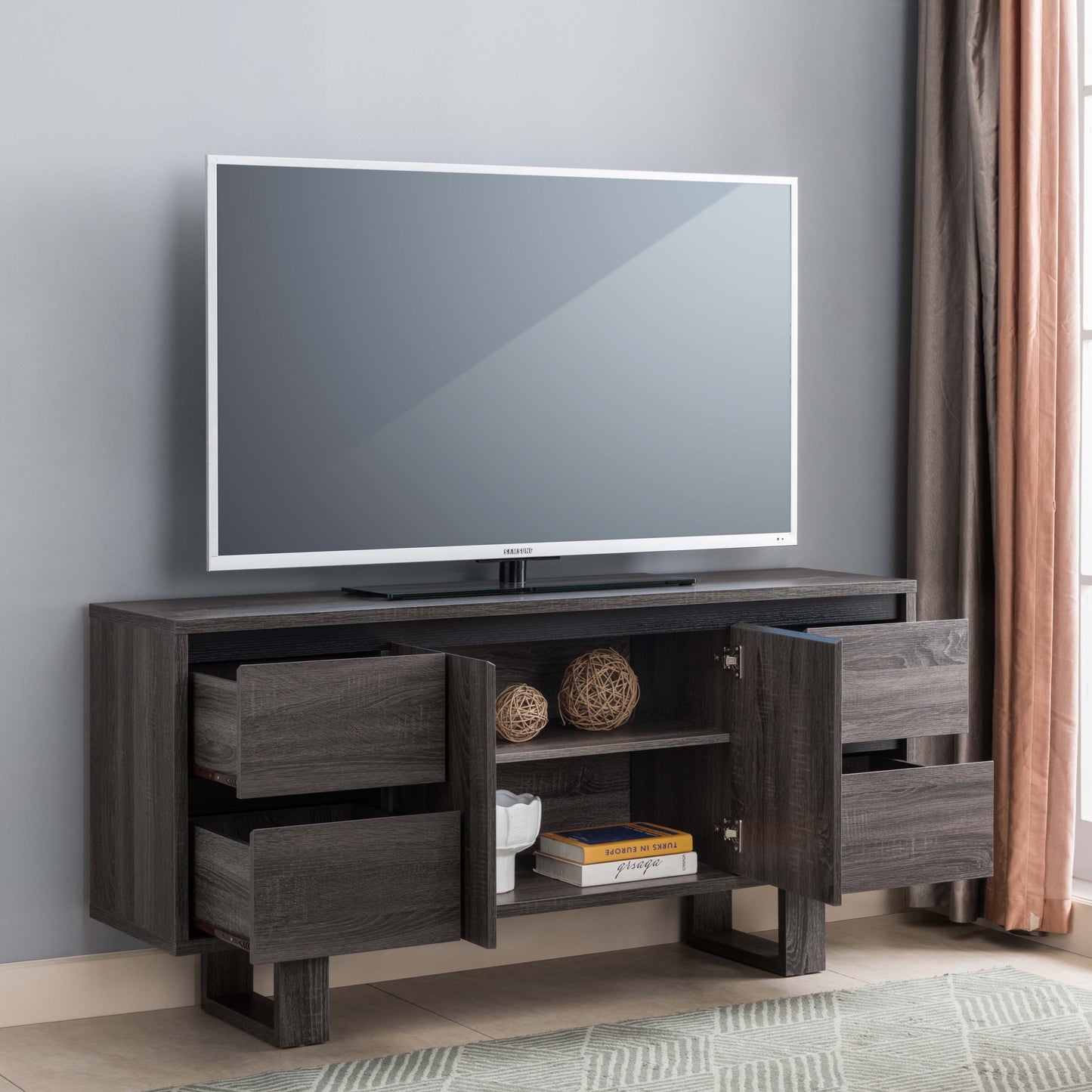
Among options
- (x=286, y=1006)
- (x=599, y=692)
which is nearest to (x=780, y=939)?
(x=599, y=692)

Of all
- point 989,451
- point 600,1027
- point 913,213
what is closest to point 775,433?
point 989,451

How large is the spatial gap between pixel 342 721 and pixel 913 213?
1776 mm

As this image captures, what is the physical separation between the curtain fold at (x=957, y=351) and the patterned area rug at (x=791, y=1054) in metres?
0.52

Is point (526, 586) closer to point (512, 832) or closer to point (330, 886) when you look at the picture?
point (512, 832)

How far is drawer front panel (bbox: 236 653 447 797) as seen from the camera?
229cm

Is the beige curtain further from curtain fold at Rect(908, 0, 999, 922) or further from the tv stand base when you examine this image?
the tv stand base

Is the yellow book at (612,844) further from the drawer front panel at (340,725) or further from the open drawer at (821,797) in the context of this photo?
the drawer front panel at (340,725)

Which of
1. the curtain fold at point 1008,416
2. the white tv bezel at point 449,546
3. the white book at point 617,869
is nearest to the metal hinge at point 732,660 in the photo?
the white tv bezel at point 449,546

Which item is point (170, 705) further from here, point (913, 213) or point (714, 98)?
point (913, 213)

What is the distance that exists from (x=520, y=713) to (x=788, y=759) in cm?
46

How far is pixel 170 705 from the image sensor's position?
2.36 metres

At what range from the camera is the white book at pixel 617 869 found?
8.90ft

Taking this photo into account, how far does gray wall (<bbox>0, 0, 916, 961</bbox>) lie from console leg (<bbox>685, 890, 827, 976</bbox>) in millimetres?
688

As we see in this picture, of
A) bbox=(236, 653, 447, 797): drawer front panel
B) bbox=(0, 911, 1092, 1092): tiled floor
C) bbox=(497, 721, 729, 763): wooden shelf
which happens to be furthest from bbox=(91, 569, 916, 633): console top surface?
bbox=(0, 911, 1092, 1092): tiled floor
